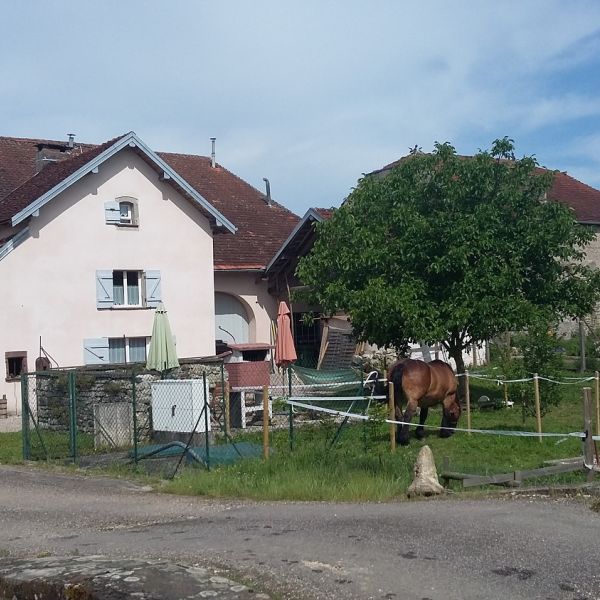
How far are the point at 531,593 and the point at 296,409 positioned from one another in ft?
40.7

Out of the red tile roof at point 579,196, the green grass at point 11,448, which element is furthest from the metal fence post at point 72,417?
the red tile roof at point 579,196

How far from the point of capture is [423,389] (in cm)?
1712

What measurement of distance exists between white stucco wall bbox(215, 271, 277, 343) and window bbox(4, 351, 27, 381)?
773 cm

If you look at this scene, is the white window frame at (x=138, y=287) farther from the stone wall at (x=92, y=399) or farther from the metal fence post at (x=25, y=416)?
the metal fence post at (x=25, y=416)

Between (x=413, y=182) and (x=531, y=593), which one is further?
(x=413, y=182)

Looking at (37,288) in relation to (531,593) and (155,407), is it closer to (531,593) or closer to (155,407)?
(155,407)

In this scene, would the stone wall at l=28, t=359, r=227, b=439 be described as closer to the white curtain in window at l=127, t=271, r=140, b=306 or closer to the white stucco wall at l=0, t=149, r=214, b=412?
the white stucco wall at l=0, t=149, r=214, b=412

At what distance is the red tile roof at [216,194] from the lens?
2750 cm

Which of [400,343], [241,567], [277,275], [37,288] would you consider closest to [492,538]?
[241,567]

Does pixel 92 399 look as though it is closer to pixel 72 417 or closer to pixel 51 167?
pixel 72 417

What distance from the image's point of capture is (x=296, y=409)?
63.4ft

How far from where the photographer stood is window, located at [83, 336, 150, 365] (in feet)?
89.0

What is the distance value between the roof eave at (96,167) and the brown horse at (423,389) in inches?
489

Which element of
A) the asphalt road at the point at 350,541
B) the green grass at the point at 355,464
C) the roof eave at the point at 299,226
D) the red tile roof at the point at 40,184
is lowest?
the asphalt road at the point at 350,541
